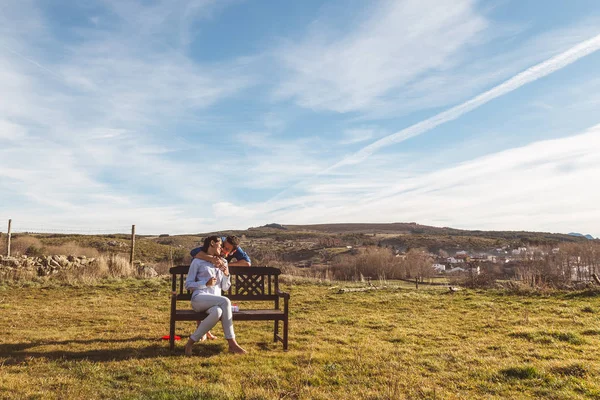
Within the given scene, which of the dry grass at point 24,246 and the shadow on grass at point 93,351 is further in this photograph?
the dry grass at point 24,246

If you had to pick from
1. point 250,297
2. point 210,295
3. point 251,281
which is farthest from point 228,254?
point 210,295

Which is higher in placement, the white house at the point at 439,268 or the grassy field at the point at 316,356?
the grassy field at the point at 316,356

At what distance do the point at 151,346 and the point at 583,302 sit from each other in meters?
12.4

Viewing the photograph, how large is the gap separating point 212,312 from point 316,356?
5.26 feet

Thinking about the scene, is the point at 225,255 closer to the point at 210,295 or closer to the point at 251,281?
the point at 251,281

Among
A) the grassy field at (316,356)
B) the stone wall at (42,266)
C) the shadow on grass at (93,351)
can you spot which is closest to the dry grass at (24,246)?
the stone wall at (42,266)

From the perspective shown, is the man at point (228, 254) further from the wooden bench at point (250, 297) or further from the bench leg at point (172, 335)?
the bench leg at point (172, 335)

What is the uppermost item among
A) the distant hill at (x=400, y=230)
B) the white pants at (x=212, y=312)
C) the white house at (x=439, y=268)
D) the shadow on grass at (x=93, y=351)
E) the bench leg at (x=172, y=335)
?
the distant hill at (x=400, y=230)

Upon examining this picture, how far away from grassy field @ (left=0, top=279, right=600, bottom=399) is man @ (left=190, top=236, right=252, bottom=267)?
1.32m

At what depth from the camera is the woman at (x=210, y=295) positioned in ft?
20.1

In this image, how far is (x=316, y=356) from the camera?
6.06 m

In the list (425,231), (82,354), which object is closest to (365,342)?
(82,354)

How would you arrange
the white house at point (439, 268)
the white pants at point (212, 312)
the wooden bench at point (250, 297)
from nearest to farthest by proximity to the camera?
1. the white pants at point (212, 312)
2. the wooden bench at point (250, 297)
3. the white house at point (439, 268)

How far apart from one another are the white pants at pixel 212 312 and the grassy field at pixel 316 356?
32 cm
